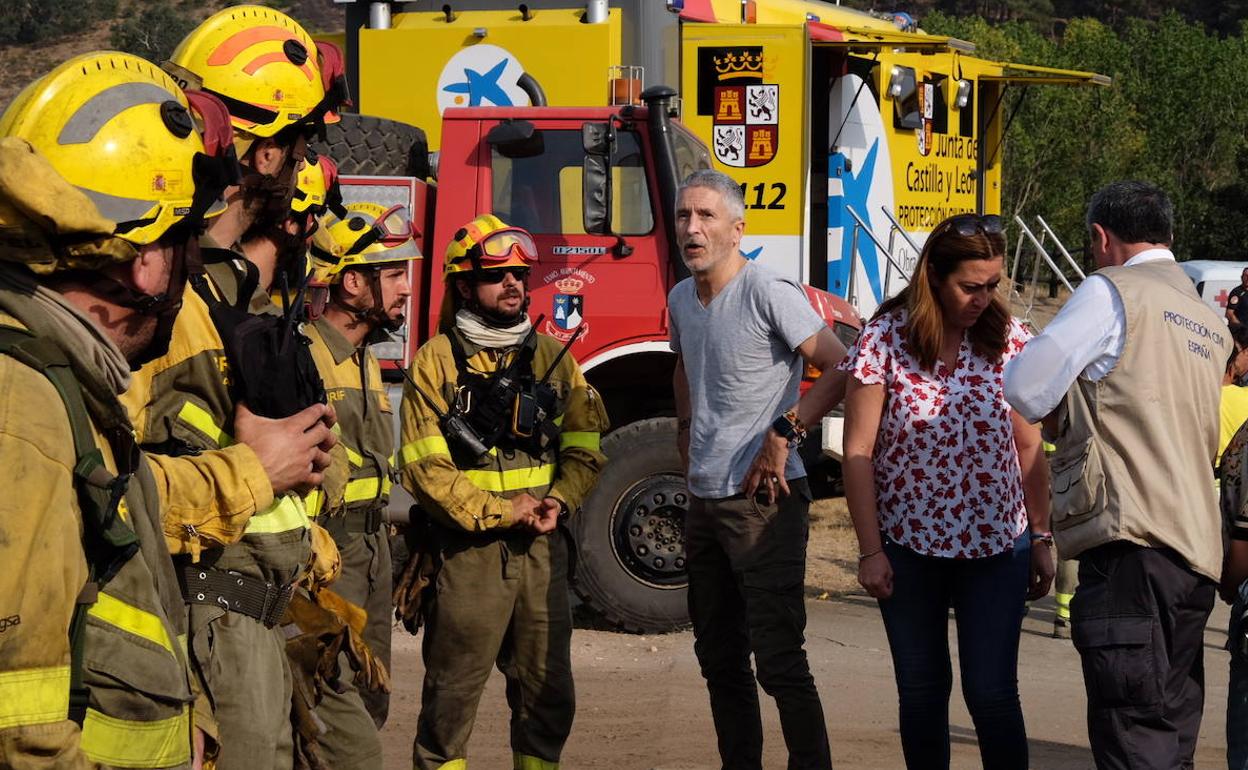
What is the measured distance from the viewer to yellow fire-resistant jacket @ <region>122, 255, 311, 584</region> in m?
3.05

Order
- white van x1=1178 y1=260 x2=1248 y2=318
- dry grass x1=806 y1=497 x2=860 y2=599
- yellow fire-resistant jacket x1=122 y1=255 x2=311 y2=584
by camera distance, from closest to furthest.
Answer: yellow fire-resistant jacket x1=122 y1=255 x2=311 y2=584 → dry grass x1=806 y1=497 x2=860 y2=599 → white van x1=1178 y1=260 x2=1248 y2=318

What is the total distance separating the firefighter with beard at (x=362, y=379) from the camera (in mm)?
5512

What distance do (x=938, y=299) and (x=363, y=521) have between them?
6.92 feet

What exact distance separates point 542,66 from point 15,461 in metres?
7.80

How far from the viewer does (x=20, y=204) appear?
7.52 ft

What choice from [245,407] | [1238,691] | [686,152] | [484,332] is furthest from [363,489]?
[686,152]

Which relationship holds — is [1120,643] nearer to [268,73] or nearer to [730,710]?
[730,710]

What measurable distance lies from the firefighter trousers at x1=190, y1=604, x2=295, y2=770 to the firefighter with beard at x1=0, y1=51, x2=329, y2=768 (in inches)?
25.7

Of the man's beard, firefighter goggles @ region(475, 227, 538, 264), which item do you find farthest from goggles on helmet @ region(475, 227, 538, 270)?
the man's beard

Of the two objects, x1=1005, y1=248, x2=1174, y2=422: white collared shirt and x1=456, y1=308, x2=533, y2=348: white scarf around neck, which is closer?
x1=1005, y1=248, x2=1174, y2=422: white collared shirt

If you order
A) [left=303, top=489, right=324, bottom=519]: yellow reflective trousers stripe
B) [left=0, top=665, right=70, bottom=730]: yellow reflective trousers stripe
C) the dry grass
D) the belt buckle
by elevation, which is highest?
[left=0, top=665, right=70, bottom=730]: yellow reflective trousers stripe

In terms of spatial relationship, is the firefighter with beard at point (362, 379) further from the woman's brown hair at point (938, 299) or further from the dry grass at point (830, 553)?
the dry grass at point (830, 553)

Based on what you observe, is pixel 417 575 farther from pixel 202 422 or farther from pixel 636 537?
pixel 636 537

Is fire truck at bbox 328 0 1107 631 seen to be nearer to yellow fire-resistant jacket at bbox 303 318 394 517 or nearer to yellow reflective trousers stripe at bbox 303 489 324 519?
yellow fire-resistant jacket at bbox 303 318 394 517
